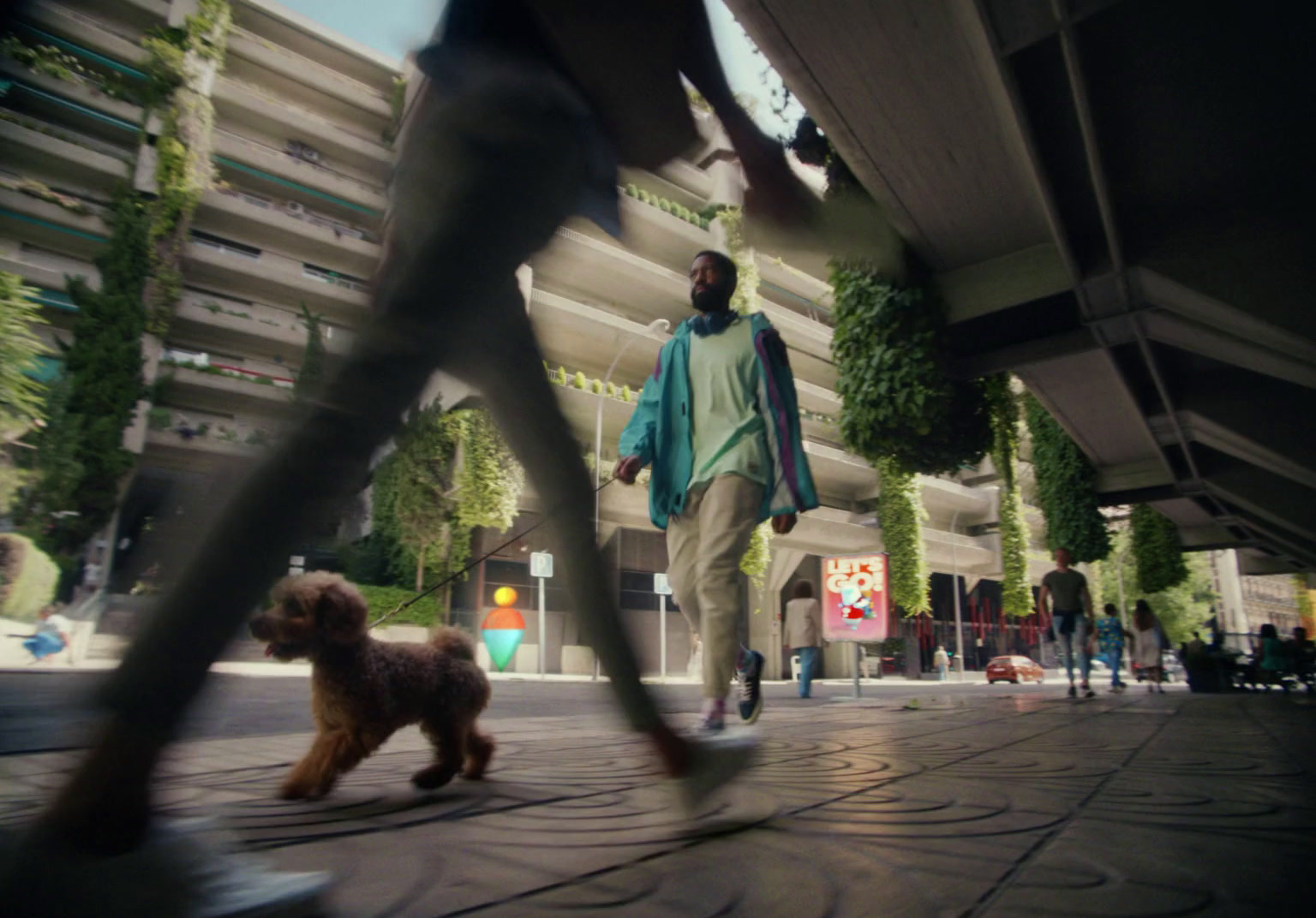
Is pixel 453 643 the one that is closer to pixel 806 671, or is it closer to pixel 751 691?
pixel 751 691

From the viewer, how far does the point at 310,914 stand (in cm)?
96

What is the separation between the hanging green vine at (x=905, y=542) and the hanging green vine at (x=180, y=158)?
2477 centimetres

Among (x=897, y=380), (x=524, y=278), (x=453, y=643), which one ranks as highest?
(x=897, y=380)

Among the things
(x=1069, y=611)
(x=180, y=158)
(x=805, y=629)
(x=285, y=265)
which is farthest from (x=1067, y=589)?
(x=285, y=265)

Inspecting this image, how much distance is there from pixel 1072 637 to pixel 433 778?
32.4ft

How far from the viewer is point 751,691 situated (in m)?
3.25

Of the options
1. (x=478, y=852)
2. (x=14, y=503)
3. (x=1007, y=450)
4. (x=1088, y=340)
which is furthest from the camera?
(x=1007, y=450)

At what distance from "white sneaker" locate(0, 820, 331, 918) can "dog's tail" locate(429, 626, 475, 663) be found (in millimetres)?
1103

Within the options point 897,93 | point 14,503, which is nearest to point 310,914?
point 14,503

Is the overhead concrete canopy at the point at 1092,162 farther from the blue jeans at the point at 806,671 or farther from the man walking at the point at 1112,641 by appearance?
the blue jeans at the point at 806,671

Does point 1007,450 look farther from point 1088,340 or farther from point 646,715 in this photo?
point 646,715

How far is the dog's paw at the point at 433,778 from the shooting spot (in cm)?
200

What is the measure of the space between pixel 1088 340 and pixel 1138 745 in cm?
457

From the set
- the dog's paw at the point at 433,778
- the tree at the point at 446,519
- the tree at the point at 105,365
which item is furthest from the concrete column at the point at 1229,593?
the dog's paw at the point at 433,778
